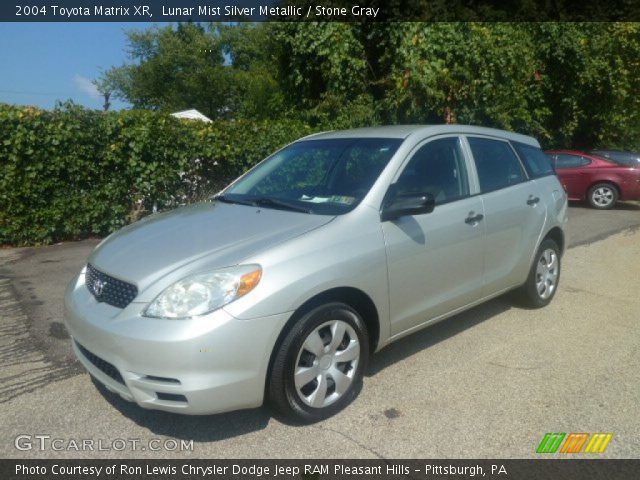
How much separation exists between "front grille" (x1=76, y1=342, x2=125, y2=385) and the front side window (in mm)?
2035

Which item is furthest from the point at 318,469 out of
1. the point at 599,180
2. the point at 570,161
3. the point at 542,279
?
the point at 570,161

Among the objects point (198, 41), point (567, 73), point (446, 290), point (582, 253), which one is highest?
point (198, 41)

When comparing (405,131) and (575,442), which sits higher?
(405,131)

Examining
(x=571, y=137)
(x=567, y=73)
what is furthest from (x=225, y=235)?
(x=571, y=137)

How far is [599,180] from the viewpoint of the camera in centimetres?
1356

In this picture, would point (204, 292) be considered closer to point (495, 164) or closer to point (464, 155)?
point (464, 155)

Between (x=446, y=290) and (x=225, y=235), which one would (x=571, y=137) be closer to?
(x=446, y=290)

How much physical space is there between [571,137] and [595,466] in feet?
57.7

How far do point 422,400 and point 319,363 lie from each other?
0.79 metres

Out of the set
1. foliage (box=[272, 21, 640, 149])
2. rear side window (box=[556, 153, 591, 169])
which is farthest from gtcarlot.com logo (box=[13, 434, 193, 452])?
rear side window (box=[556, 153, 591, 169])

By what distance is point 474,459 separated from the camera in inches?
115

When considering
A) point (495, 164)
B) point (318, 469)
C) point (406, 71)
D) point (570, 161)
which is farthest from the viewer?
point (570, 161)

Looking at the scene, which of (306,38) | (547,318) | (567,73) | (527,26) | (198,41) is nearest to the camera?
(547,318)

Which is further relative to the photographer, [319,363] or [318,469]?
[319,363]
